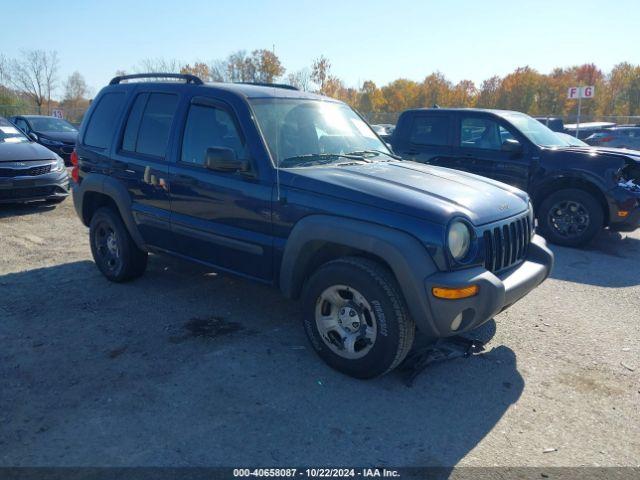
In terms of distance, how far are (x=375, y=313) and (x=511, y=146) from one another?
5.14m

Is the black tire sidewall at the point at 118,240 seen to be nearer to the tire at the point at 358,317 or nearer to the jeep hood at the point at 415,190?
the jeep hood at the point at 415,190

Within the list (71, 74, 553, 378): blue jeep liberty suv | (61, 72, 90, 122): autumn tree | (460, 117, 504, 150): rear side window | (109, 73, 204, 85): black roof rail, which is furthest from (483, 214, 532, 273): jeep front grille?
(61, 72, 90, 122): autumn tree

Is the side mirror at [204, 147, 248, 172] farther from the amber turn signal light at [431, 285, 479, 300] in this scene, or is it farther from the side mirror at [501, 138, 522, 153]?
the side mirror at [501, 138, 522, 153]

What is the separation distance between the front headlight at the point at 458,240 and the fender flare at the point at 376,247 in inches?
6.5

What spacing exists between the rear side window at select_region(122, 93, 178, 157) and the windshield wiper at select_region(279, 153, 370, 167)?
131 centimetres

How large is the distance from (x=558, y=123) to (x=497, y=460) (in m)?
14.2

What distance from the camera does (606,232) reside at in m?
8.43

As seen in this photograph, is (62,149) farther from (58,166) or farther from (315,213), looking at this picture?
(315,213)

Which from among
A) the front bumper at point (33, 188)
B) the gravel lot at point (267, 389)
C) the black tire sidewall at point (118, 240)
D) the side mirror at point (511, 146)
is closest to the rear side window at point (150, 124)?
the black tire sidewall at point (118, 240)

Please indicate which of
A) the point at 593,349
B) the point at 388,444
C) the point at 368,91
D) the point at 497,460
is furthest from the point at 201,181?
the point at 368,91

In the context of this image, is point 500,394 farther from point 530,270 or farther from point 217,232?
point 217,232

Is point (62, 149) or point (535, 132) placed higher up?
point (535, 132)

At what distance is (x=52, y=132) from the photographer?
1571 centimetres

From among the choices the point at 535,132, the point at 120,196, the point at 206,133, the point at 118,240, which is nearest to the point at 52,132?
the point at 118,240
